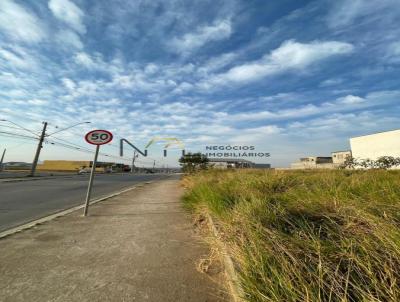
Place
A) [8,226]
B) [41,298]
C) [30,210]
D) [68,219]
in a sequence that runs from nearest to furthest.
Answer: [41,298] → [8,226] → [68,219] → [30,210]

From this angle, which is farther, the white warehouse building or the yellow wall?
the yellow wall

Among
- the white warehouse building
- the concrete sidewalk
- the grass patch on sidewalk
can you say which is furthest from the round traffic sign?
the white warehouse building

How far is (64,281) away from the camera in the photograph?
103 inches

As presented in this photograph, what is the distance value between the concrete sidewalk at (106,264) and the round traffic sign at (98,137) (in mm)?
2332

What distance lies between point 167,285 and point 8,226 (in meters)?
4.58

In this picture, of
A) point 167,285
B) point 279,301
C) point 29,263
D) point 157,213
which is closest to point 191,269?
point 167,285

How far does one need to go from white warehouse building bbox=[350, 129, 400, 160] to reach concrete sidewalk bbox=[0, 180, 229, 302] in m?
54.1

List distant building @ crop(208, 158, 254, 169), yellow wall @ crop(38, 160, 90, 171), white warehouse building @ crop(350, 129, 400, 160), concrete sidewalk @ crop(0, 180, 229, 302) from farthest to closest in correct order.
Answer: yellow wall @ crop(38, 160, 90, 171) < white warehouse building @ crop(350, 129, 400, 160) < distant building @ crop(208, 158, 254, 169) < concrete sidewalk @ crop(0, 180, 229, 302)

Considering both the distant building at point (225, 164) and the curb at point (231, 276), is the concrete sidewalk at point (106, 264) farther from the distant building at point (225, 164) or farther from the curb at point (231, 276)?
the distant building at point (225, 164)

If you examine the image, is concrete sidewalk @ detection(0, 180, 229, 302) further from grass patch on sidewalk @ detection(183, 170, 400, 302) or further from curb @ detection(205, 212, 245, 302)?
grass patch on sidewalk @ detection(183, 170, 400, 302)

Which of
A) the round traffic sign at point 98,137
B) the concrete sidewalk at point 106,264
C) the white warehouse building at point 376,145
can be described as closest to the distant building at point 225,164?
the round traffic sign at point 98,137

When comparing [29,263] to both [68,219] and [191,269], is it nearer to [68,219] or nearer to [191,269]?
[191,269]

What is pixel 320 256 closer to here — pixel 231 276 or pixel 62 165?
pixel 231 276

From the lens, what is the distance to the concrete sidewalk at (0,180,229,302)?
2.40 meters
